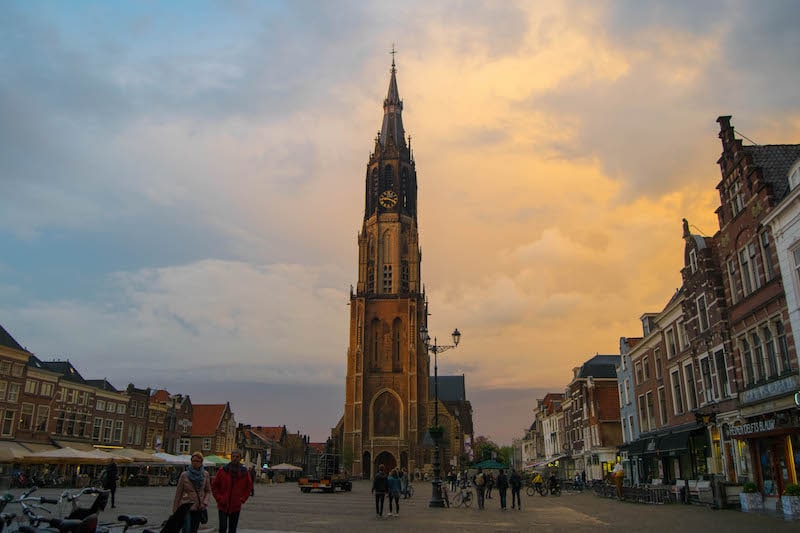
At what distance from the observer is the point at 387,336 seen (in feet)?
253

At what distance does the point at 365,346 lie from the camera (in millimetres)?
75875

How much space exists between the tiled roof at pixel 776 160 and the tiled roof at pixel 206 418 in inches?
2765

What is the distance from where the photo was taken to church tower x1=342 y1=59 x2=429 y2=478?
7244 cm

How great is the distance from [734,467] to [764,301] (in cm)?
691

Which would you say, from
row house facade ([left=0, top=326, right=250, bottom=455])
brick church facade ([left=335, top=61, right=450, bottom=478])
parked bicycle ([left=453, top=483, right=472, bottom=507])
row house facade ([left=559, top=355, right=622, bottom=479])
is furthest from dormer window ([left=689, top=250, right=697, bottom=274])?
brick church facade ([left=335, top=61, right=450, bottom=478])

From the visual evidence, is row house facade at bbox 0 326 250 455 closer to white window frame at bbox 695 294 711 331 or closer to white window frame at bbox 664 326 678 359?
white window frame at bbox 664 326 678 359

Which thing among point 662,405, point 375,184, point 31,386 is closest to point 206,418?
point 31,386

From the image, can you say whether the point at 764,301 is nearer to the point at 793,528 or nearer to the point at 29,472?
the point at 793,528

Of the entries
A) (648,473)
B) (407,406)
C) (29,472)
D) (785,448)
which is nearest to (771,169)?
(785,448)

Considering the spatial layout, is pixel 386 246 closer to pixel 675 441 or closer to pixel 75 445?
pixel 75 445

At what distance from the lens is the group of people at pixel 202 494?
28.1 feet

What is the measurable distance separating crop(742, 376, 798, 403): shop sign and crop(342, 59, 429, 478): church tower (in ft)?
179

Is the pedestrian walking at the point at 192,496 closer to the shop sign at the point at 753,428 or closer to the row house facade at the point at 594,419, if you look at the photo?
the shop sign at the point at 753,428

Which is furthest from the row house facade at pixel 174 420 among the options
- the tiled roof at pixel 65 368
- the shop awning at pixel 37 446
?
the shop awning at pixel 37 446
